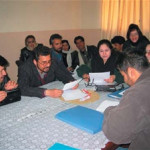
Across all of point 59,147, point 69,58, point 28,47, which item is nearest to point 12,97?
point 59,147

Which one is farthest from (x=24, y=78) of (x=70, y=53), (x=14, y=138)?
(x=70, y=53)

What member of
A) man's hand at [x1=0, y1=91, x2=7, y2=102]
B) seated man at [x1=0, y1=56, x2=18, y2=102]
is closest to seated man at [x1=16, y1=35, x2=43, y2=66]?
seated man at [x1=0, y1=56, x2=18, y2=102]

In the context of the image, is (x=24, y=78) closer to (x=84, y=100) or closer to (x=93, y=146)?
(x=84, y=100)

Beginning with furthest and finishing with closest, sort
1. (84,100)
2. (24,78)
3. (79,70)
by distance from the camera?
(79,70), (24,78), (84,100)

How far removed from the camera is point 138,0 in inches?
165

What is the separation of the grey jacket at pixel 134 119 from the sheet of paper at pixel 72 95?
2.78 ft

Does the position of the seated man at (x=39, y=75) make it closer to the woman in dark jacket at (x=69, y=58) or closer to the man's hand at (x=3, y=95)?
the man's hand at (x=3, y=95)

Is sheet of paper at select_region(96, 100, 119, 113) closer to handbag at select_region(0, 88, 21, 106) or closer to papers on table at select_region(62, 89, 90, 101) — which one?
papers on table at select_region(62, 89, 90, 101)

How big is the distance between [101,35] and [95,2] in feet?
2.86

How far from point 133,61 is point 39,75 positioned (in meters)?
1.40

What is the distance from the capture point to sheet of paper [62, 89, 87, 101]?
6.10 ft

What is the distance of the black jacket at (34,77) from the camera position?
6.37ft

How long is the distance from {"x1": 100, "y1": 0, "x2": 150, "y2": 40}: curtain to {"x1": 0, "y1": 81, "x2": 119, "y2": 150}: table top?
3169mm

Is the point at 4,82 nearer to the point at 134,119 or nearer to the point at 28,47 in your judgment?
the point at 134,119
